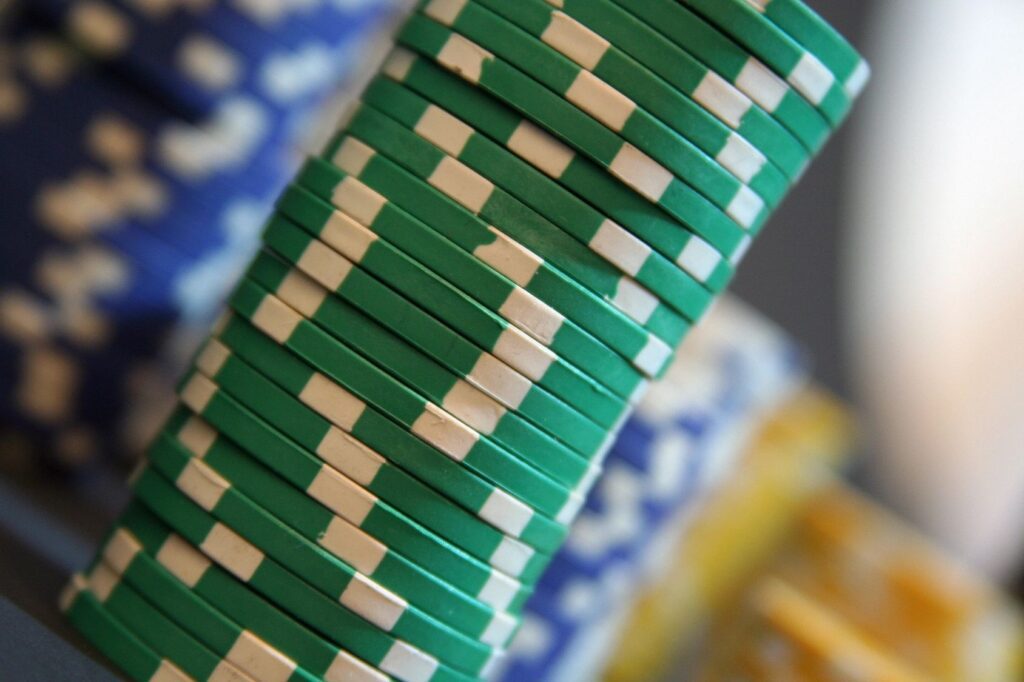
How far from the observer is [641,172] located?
0.81 metres

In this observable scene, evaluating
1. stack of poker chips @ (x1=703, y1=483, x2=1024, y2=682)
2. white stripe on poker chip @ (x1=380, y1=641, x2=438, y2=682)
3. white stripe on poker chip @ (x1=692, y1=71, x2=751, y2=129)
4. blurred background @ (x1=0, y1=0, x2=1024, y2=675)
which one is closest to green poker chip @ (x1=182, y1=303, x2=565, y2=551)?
white stripe on poker chip @ (x1=380, y1=641, x2=438, y2=682)

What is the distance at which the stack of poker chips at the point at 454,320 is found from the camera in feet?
2.64

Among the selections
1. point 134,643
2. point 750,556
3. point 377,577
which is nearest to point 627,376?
point 377,577

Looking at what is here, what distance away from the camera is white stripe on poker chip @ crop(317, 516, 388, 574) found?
2.66 feet

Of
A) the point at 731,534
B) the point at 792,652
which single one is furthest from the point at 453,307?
the point at 731,534

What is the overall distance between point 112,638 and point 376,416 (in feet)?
0.90

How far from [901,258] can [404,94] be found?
8.63ft

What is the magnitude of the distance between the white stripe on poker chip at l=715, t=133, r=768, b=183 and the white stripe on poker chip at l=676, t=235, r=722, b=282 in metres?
0.06

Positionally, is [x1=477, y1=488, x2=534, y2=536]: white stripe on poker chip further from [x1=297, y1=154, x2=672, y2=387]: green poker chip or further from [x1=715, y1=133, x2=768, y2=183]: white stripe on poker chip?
[x1=715, y1=133, x2=768, y2=183]: white stripe on poker chip

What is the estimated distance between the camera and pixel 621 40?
0.81 m

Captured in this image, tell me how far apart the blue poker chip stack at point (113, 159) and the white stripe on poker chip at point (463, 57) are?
1.38ft

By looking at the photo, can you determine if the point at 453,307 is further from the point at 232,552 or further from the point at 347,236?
the point at 232,552

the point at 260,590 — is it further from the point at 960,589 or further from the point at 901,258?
the point at 901,258

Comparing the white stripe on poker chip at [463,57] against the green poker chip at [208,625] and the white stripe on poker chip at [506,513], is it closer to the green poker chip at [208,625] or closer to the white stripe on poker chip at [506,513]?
the white stripe on poker chip at [506,513]
